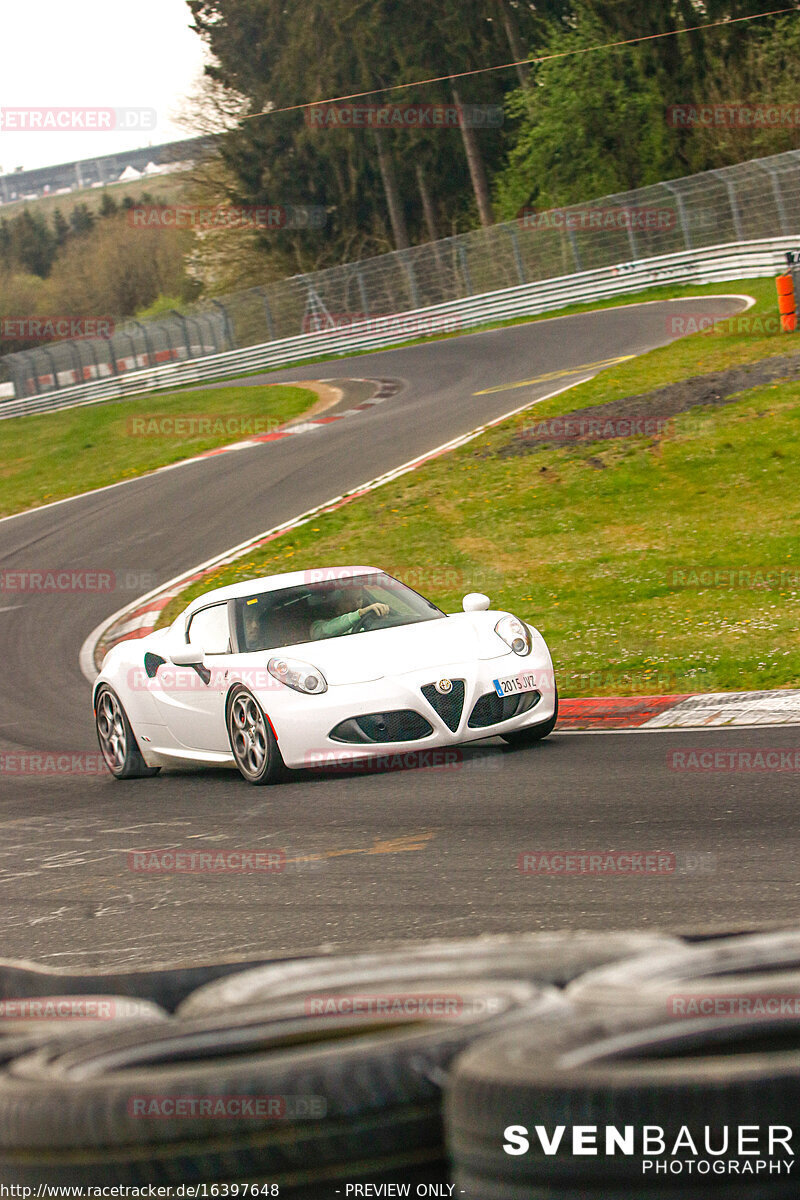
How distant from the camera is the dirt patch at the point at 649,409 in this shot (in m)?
19.8

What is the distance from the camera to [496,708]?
8359 millimetres

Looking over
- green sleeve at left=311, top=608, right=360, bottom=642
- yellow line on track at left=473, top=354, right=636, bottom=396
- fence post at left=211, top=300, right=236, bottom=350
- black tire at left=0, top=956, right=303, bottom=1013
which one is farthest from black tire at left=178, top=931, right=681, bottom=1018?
fence post at left=211, top=300, right=236, bottom=350

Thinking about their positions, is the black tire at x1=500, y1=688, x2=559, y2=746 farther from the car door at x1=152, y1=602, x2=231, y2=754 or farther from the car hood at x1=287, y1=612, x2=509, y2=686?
the car door at x1=152, y1=602, x2=231, y2=754

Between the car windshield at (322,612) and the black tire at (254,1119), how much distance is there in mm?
6512

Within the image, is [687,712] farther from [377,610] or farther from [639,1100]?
[639,1100]

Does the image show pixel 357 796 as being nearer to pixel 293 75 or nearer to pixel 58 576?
pixel 58 576

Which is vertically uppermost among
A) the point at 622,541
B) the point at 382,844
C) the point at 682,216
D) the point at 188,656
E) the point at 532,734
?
the point at 682,216

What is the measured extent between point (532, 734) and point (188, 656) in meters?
2.37

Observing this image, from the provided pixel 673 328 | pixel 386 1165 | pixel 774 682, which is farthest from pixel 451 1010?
pixel 673 328

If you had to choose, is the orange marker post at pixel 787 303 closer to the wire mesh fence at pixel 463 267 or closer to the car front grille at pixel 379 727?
the wire mesh fence at pixel 463 267

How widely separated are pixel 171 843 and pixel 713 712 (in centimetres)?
387

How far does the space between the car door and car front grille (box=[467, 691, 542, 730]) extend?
65.2 inches

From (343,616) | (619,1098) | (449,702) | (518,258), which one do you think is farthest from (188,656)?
(518,258)

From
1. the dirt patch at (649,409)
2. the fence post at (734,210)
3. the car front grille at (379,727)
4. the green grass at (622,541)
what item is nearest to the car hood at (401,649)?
the car front grille at (379,727)
